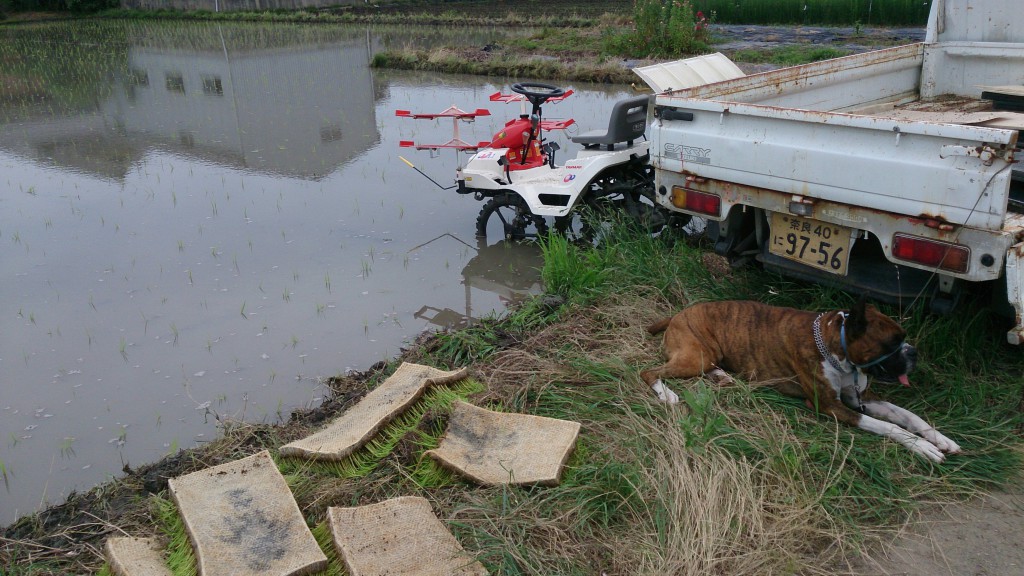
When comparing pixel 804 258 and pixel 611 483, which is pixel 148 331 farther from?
pixel 804 258

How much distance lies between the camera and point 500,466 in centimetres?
353

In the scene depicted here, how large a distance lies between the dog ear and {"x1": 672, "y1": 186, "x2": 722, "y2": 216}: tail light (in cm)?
127

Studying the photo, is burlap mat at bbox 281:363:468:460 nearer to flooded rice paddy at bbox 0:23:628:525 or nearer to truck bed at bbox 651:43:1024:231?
flooded rice paddy at bbox 0:23:628:525

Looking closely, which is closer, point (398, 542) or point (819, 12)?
point (398, 542)

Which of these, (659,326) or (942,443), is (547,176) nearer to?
(659,326)

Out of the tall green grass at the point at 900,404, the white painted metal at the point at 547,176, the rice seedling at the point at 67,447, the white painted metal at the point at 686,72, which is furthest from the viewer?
the white painted metal at the point at 547,176

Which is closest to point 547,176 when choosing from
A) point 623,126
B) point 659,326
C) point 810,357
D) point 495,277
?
point 623,126

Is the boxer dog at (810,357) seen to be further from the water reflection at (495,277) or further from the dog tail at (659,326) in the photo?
the water reflection at (495,277)

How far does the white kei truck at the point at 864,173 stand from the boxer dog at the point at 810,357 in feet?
1.44

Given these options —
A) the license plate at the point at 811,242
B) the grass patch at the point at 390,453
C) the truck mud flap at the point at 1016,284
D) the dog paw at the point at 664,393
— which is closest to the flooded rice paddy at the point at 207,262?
the grass patch at the point at 390,453

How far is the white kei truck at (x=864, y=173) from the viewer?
338cm

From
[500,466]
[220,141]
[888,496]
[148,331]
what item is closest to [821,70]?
[888,496]

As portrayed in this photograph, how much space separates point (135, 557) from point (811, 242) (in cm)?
347

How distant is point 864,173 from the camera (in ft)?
12.2
